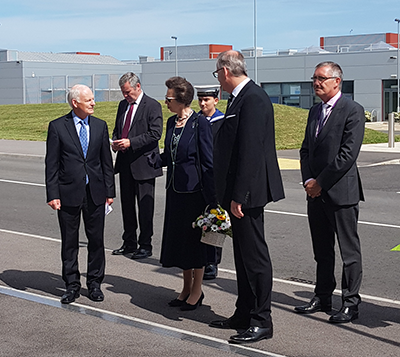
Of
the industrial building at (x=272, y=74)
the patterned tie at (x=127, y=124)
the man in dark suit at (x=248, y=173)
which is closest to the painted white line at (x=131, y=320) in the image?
the man in dark suit at (x=248, y=173)

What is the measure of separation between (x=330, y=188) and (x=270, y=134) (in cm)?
86

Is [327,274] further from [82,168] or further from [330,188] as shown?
[82,168]

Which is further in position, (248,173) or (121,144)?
(121,144)

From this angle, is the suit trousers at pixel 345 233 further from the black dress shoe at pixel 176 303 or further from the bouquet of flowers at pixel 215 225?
the black dress shoe at pixel 176 303

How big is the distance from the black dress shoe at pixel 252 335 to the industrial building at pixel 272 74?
149ft

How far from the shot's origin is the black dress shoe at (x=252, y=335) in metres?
5.11

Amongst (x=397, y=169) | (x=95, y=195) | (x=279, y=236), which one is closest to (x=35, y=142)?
(x=397, y=169)

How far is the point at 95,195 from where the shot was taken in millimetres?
6320

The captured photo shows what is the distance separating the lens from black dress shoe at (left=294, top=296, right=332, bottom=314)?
5.87 metres

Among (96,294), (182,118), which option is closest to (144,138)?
(182,118)

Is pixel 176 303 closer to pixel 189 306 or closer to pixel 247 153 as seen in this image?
pixel 189 306

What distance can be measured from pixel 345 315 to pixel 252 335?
3.04 ft

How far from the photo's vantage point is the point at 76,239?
639 centimetres

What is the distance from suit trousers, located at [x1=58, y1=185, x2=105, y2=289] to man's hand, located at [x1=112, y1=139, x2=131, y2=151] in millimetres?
1612
